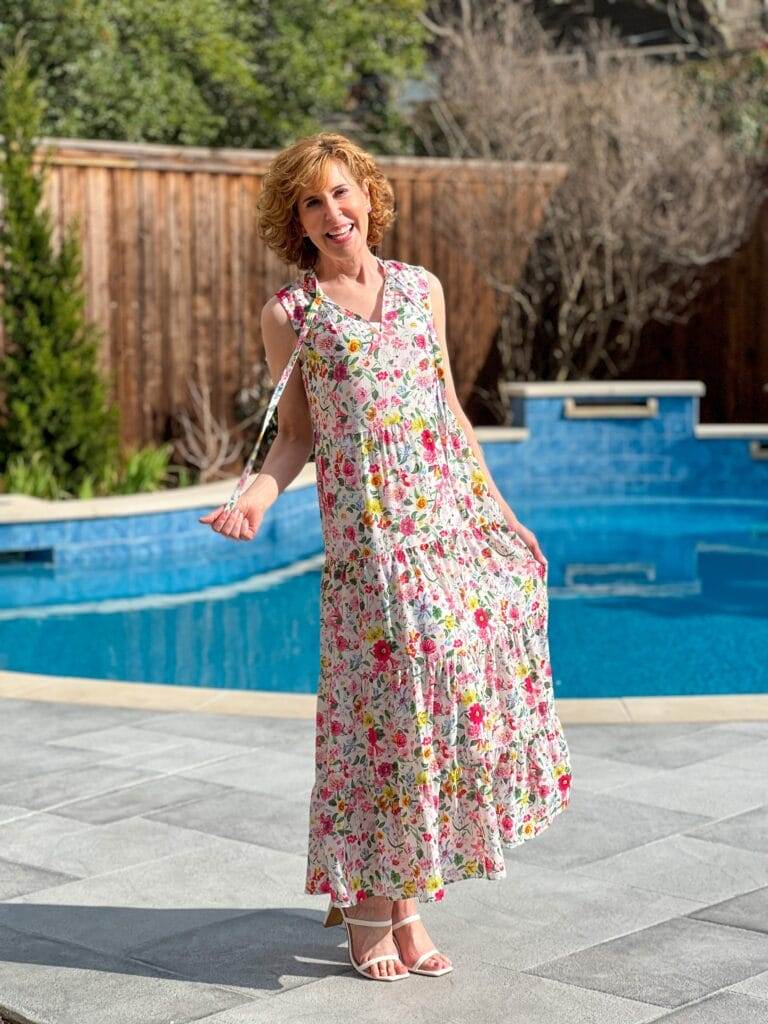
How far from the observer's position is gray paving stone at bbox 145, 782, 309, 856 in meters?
4.23

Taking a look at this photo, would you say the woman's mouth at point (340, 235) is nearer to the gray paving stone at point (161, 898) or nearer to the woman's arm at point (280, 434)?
the woman's arm at point (280, 434)

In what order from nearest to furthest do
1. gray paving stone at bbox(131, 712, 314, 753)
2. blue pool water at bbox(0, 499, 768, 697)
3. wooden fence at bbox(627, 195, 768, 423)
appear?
gray paving stone at bbox(131, 712, 314, 753) → blue pool water at bbox(0, 499, 768, 697) → wooden fence at bbox(627, 195, 768, 423)

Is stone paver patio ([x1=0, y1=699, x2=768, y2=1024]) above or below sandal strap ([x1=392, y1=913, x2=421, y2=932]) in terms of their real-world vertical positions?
below

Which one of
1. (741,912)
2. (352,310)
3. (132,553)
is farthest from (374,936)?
(132,553)

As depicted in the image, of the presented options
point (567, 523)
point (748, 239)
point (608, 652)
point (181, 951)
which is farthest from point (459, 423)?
point (748, 239)

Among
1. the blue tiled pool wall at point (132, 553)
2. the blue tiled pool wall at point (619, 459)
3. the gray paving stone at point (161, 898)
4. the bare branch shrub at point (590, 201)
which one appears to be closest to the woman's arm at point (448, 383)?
the gray paving stone at point (161, 898)

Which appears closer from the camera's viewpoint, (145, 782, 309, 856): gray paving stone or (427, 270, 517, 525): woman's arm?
(427, 270, 517, 525): woman's arm

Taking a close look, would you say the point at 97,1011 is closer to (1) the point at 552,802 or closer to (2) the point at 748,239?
(1) the point at 552,802

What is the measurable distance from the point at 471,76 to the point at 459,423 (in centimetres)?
1133

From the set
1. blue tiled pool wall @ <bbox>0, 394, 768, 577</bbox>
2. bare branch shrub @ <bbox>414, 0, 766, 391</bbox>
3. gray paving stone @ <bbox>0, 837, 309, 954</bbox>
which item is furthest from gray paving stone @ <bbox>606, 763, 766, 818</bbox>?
bare branch shrub @ <bbox>414, 0, 766, 391</bbox>

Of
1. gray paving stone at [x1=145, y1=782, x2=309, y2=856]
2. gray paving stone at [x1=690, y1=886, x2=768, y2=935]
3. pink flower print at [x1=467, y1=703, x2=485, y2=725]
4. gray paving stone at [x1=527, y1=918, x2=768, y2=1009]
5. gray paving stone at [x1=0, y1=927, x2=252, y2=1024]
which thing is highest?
pink flower print at [x1=467, y1=703, x2=485, y2=725]

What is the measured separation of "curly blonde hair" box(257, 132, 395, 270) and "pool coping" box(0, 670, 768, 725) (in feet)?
7.90

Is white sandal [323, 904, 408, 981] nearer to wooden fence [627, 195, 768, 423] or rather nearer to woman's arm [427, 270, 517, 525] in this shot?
A: woman's arm [427, 270, 517, 525]

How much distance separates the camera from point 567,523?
11.7 m
